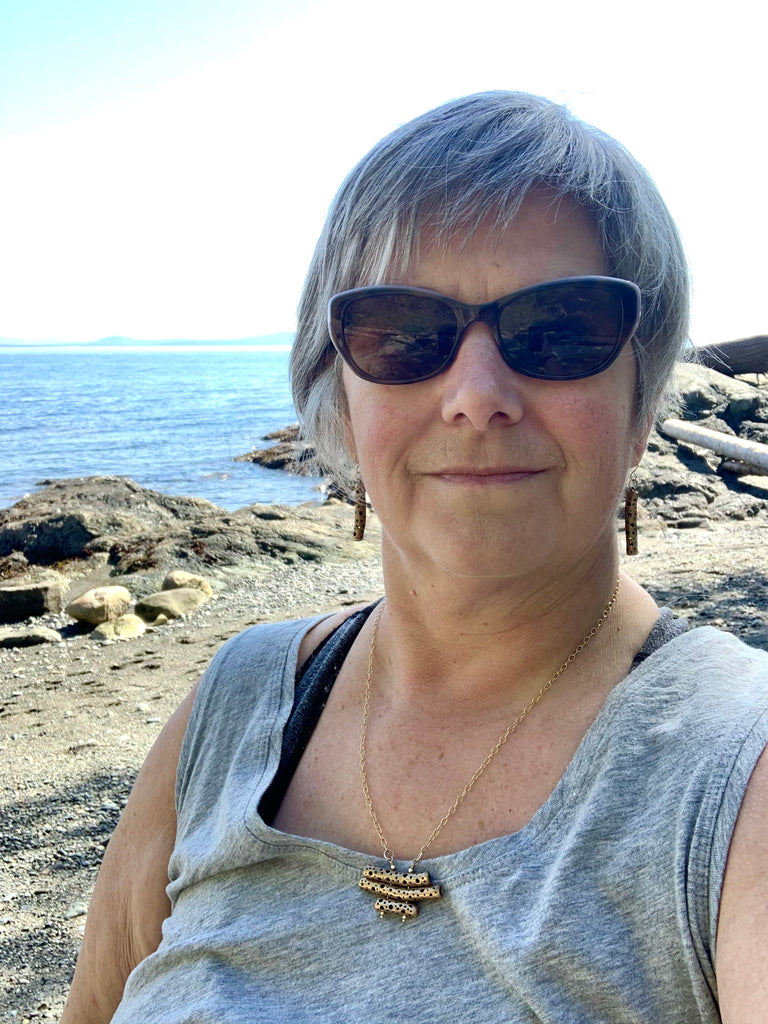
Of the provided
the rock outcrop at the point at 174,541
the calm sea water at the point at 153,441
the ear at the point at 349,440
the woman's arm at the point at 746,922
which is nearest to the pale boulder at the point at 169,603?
the rock outcrop at the point at 174,541

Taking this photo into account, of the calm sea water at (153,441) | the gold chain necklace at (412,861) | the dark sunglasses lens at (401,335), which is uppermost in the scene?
the dark sunglasses lens at (401,335)

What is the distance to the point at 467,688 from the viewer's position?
158 cm

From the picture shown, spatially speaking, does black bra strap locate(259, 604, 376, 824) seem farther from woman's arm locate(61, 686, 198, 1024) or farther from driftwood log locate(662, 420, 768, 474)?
driftwood log locate(662, 420, 768, 474)

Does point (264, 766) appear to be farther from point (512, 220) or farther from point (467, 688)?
point (512, 220)

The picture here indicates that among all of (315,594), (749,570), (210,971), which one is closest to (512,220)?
(210,971)

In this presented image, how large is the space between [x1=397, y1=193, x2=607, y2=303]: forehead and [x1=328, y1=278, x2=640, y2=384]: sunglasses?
29mm

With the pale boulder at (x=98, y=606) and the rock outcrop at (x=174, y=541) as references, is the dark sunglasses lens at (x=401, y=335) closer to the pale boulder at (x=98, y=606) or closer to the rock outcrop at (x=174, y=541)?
the pale boulder at (x=98, y=606)

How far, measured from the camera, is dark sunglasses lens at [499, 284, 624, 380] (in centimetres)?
141

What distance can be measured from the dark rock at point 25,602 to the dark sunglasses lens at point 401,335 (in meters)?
7.10

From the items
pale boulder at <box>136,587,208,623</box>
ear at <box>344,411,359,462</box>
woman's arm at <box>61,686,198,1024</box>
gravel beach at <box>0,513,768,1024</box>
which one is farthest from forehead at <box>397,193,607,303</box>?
pale boulder at <box>136,587,208,623</box>

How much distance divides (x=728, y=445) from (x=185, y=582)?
494cm

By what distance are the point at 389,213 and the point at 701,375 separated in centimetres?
1284

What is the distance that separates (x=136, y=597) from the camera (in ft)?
27.8

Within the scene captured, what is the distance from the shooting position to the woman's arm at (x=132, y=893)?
5.43 feet
